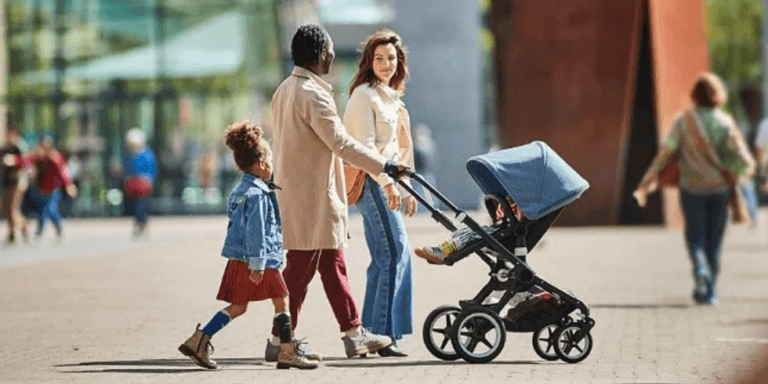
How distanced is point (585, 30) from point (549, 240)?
14.9 feet

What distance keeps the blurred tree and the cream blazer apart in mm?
36653

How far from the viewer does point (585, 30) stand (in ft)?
89.8

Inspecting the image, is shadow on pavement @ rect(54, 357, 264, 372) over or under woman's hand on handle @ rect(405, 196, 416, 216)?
under

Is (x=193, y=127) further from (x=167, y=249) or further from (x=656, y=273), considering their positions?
(x=656, y=273)

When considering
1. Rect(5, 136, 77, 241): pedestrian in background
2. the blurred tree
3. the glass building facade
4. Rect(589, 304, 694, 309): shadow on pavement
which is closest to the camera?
Rect(589, 304, 694, 309): shadow on pavement

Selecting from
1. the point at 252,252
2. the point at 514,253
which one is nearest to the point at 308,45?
the point at 252,252

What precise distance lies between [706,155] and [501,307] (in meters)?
4.98

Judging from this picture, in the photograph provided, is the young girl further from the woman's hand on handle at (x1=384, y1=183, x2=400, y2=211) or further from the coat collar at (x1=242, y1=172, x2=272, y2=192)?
the woman's hand on handle at (x1=384, y1=183, x2=400, y2=211)

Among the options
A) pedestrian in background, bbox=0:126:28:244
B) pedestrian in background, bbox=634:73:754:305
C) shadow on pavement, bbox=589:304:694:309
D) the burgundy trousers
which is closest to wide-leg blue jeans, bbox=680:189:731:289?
pedestrian in background, bbox=634:73:754:305

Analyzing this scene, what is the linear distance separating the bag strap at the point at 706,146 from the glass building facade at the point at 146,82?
27271 millimetres

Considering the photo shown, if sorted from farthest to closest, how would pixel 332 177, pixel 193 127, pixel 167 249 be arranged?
pixel 193 127
pixel 167 249
pixel 332 177

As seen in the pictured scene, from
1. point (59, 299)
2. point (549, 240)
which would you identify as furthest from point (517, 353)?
point (549, 240)

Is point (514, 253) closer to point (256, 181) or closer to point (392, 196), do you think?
point (392, 196)

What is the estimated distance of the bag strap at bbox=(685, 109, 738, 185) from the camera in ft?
47.4
